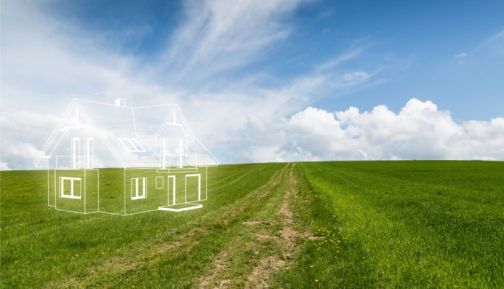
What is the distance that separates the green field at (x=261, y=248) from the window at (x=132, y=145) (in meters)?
3.40

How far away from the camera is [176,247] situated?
12.0m

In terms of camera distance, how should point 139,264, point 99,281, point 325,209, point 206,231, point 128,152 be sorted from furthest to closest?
1. point 325,209
2. point 128,152
3. point 206,231
4. point 139,264
5. point 99,281

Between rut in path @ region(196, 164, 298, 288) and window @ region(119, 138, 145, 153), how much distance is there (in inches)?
272

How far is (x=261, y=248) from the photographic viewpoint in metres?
11.8

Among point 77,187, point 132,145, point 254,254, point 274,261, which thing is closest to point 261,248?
point 254,254

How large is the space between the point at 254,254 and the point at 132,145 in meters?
10.1

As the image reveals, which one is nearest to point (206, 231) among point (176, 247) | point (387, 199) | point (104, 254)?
point (176, 247)

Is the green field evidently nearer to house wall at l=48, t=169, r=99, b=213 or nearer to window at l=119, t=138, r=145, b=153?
house wall at l=48, t=169, r=99, b=213

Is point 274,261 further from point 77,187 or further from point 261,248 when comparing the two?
point 77,187

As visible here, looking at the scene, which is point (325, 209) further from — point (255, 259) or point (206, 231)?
point (255, 259)

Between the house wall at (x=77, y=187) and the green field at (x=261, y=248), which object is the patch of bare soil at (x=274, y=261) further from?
the house wall at (x=77, y=187)

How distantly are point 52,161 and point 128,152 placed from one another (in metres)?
4.48

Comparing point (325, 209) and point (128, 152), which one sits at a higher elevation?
point (128, 152)
